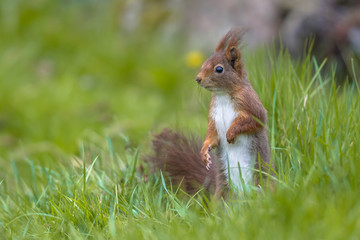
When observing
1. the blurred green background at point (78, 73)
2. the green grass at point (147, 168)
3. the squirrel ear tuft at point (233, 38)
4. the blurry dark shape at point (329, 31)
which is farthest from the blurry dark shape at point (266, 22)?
the squirrel ear tuft at point (233, 38)

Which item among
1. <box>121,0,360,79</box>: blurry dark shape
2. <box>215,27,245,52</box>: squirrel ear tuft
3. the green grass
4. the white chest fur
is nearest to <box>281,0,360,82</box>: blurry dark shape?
<box>121,0,360,79</box>: blurry dark shape

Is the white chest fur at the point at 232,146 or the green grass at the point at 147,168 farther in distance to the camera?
the white chest fur at the point at 232,146

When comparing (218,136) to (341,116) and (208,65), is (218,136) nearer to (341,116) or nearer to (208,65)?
(208,65)

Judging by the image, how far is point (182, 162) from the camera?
294 centimetres

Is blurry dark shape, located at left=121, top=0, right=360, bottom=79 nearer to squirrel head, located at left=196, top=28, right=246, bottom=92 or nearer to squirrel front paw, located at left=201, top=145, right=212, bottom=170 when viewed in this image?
squirrel head, located at left=196, top=28, right=246, bottom=92

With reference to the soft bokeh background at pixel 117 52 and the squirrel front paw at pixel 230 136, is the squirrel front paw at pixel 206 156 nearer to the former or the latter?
the squirrel front paw at pixel 230 136

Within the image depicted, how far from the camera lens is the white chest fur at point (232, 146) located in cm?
249

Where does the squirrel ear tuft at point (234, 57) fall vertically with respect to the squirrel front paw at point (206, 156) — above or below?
above

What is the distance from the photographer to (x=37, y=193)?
3029 millimetres

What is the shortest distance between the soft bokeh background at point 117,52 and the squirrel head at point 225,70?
2359mm

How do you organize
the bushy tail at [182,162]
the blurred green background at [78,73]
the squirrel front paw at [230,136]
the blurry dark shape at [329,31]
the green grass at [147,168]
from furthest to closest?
the blurred green background at [78,73], the blurry dark shape at [329,31], the bushy tail at [182,162], the squirrel front paw at [230,136], the green grass at [147,168]

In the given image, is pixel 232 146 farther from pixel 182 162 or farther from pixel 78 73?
pixel 78 73

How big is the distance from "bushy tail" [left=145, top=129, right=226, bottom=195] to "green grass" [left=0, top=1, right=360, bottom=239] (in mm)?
91

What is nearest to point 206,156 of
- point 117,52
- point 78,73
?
point 78,73
